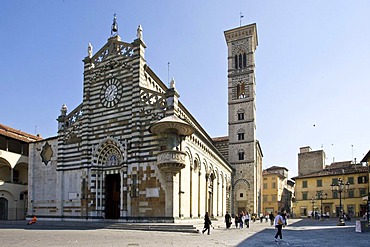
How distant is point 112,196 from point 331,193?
42058mm

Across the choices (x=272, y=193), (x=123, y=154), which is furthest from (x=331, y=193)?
(x=123, y=154)

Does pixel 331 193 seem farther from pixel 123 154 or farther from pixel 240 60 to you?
pixel 123 154

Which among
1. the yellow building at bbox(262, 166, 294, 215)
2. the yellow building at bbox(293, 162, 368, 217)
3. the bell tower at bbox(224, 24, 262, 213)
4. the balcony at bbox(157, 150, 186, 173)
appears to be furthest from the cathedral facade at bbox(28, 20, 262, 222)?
the yellow building at bbox(262, 166, 294, 215)

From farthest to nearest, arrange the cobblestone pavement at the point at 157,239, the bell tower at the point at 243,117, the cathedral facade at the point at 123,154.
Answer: the bell tower at the point at 243,117
the cathedral facade at the point at 123,154
the cobblestone pavement at the point at 157,239

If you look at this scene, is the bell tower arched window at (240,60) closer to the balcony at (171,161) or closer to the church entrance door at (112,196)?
the church entrance door at (112,196)

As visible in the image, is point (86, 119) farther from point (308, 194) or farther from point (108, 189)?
point (308, 194)

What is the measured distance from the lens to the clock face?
31105mm

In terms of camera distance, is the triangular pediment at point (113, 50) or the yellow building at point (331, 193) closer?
the triangular pediment at point (113, 50)

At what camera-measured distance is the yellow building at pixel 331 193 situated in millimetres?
56938

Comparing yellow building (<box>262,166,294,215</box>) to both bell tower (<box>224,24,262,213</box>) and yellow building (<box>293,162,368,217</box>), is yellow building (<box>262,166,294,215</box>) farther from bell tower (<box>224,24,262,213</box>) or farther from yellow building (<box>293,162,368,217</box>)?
bell tower (<box>224,24,262,213</box>)

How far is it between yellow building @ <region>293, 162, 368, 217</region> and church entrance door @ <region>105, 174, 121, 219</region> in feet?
112

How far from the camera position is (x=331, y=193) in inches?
2373

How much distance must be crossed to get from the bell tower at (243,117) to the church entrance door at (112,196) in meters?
22.6

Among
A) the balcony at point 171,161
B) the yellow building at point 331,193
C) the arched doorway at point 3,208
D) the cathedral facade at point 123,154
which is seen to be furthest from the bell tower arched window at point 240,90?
the arched doorway at point 3,208
